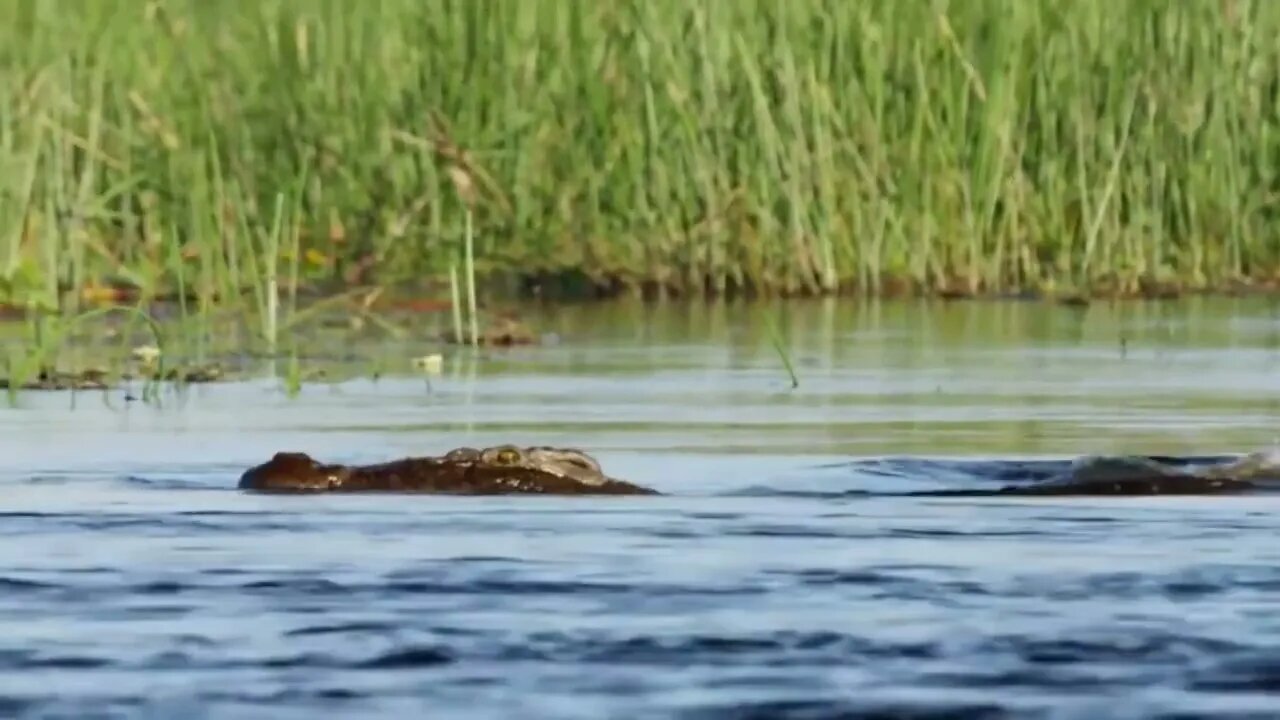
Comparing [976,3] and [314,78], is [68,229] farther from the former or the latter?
[976,3]

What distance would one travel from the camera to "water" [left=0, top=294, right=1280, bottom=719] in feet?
22.3

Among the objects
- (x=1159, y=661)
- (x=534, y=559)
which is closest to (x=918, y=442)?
(x=534, y=559)

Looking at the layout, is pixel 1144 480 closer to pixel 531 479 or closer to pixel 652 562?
pixel 531 479

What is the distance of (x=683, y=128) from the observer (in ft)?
57.1

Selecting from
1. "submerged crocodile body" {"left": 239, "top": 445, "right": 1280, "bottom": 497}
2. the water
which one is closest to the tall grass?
the water

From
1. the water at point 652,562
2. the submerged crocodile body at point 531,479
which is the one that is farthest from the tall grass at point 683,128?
the submerged crocodile body at point 531,479

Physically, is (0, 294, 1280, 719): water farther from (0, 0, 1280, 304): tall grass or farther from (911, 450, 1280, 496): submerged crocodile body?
(0, 0, 1280, 304): tall grass

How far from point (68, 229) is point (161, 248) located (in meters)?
1.21

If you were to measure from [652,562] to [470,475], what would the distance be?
1.47 m

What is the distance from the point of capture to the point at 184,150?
16.8 metres

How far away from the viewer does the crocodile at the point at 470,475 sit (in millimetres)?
9742

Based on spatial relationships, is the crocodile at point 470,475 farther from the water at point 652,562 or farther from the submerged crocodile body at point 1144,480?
the submerged crocodile body at point 1144,480

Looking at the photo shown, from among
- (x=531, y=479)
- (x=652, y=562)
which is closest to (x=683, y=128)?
(x=531, y=479)

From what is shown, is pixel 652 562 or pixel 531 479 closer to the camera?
pixel 652 562
